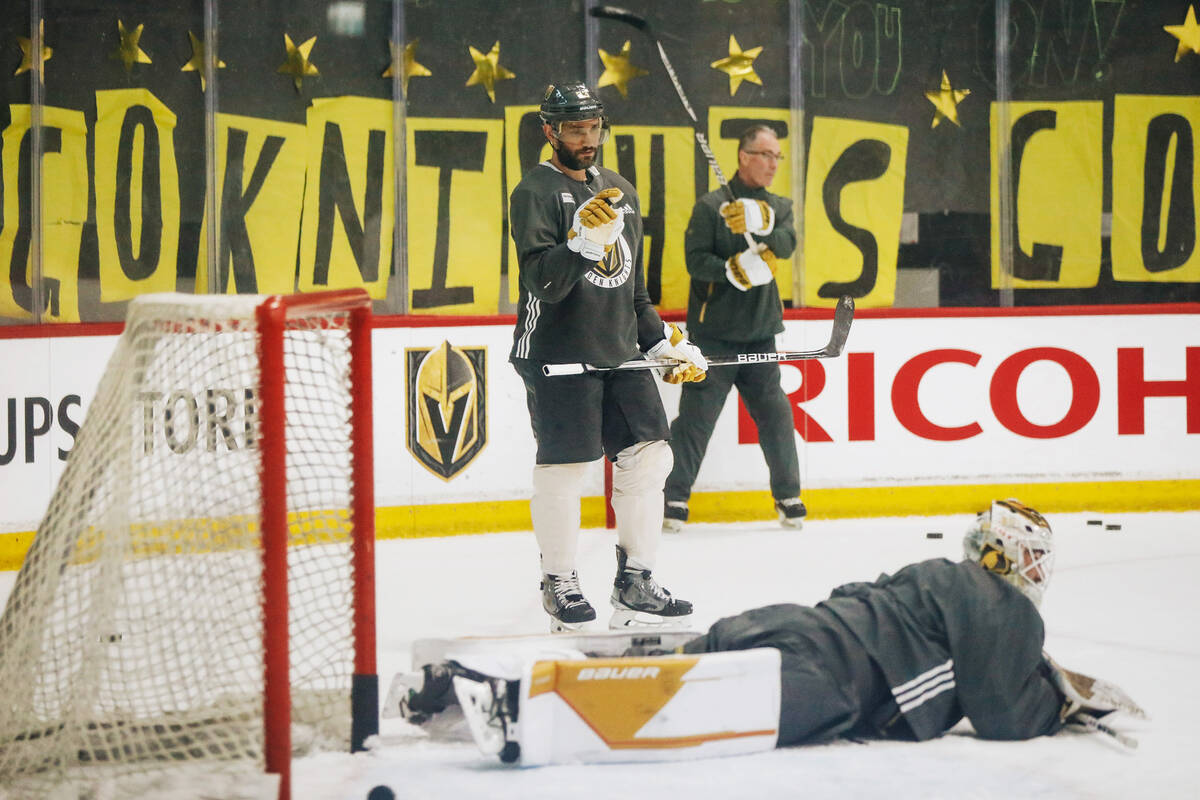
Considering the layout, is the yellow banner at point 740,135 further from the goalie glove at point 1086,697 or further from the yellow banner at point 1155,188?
the goalie glove at point 1086,697

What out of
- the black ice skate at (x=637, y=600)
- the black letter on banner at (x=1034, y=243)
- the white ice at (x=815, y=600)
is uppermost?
the black letter on banner at (x=1034, y=243)

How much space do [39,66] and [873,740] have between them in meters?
3.73

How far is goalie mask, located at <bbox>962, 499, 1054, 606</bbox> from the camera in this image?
2.53 m

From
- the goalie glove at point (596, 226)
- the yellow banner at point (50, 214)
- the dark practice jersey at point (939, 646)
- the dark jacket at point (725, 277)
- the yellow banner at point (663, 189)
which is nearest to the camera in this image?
the dark practice jersey at point (939, 646)

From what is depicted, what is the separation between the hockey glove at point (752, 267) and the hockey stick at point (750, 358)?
604mm

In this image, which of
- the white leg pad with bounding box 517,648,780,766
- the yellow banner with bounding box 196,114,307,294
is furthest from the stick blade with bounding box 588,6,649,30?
the white leg pad with bounding box 517,648,780,766

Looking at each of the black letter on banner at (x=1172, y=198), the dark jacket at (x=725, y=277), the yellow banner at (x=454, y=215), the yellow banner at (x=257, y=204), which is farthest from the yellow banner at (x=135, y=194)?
the black letter on banner at (x=1172, y=198)

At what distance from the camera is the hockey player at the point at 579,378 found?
10.8ft

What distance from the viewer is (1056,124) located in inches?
219

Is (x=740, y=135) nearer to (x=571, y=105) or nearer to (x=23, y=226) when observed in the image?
(x=571, y=105)

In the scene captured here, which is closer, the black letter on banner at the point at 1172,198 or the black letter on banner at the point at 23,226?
the black letter on banner at the point at 23,226

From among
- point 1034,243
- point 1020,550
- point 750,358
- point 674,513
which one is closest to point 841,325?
point 750,358

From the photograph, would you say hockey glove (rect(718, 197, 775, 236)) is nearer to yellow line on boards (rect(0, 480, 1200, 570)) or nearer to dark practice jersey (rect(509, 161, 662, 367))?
yellow line on boards (rect(0, 480, 1200, 570))

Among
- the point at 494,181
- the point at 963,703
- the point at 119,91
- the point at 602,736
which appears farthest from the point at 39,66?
the point at 963,703
